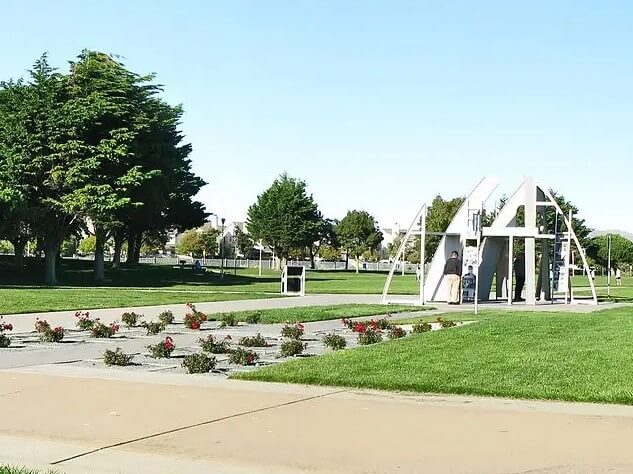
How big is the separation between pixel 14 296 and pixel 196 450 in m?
23.5

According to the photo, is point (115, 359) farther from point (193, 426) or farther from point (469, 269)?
point (469, 269)

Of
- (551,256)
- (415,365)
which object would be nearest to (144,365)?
(415,365)

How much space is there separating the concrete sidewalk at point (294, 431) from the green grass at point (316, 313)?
10.8 m

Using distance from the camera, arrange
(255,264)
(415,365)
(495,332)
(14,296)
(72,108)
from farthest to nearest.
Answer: (255,264), (72,108), (14,296), (495,332), (415,365)

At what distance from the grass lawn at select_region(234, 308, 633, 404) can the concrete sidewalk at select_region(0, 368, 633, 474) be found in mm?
461

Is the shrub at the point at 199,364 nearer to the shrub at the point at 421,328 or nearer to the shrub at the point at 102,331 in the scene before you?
the shrub at the point at 102,331

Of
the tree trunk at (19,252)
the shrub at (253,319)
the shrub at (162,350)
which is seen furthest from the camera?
the tree trunk at (19,252)

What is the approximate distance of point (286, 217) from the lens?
90.2m

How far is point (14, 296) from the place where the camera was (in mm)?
28625

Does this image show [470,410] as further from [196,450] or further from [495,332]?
[495,332]

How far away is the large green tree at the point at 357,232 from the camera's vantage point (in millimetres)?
117000

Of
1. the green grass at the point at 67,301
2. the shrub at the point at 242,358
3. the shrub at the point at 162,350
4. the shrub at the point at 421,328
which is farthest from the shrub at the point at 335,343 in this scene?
the green grass at the point at 67,301

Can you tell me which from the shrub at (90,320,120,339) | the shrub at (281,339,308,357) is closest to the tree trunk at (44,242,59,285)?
the shrub at (90,320,120,339)

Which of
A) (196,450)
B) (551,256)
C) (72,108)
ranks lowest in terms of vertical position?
(196,450)
